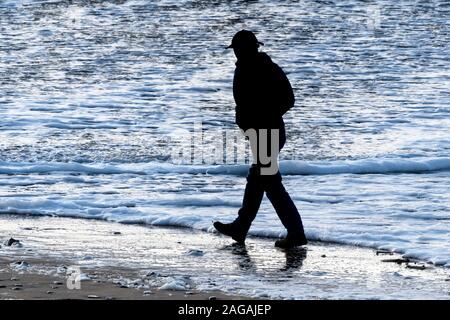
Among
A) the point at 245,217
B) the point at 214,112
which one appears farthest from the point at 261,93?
the point at 214,112

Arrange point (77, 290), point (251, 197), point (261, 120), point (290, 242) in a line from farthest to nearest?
1. point (251, 197)
2. point (290, 242)
3. point (261, 120)
4. point (77, 290)

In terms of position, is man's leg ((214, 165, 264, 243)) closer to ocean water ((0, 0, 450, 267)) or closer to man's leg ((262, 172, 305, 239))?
man's leg ((262, 172, 305, 239))

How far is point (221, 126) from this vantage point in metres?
15.7

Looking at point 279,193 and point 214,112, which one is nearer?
point 279,193

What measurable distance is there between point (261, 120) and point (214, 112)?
8.03 meters

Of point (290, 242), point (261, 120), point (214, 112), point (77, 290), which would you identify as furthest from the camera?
point (214, 112)

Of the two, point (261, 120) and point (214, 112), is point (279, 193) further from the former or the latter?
point (214, 112)

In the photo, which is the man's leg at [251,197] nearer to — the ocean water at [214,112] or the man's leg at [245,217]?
the man's leg at [245,217]

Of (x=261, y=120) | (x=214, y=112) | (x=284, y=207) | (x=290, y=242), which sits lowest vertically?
(x=214, y=112)

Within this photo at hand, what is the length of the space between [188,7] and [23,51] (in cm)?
685

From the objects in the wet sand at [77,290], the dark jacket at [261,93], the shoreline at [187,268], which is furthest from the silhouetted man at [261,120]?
the wet sand at [77,290]

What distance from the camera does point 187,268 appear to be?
802 cm
